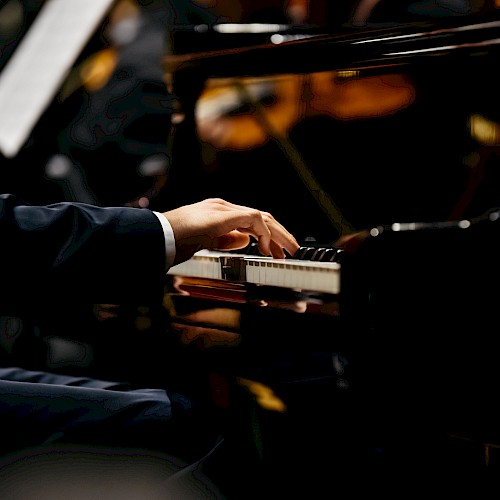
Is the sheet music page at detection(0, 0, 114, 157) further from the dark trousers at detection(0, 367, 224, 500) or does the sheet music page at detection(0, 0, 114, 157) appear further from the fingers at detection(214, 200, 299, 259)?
the dark trousers at detection(0, 367, 224, 500)

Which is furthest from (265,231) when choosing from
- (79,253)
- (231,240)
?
(79,253)

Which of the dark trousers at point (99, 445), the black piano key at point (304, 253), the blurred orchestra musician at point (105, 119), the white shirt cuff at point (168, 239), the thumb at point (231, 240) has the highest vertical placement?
the blurred orchestra musician at point (105, 119)

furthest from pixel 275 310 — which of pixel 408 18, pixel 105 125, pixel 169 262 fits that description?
pixel 105 125

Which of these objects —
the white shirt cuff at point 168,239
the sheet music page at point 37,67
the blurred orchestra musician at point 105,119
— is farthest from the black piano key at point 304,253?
the sheet music page at point 37,67

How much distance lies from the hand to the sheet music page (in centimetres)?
189

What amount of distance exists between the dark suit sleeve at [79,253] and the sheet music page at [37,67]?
6.66 ft

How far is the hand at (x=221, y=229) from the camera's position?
1.00m

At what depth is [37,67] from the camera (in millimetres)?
2812

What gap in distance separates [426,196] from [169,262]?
59 cm

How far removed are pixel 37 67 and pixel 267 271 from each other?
2160mm

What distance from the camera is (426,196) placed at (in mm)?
1273

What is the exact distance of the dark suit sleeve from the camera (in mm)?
875

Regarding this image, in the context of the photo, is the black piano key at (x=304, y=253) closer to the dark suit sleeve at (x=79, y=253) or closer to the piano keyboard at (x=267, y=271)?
the piano keyboard at (x=267, y=271)

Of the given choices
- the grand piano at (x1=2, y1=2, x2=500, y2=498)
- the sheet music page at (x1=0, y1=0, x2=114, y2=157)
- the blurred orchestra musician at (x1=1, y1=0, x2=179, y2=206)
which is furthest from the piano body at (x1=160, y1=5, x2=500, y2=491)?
the sheet music page at (x1=0, y1=0, x2=114, y2=157)
